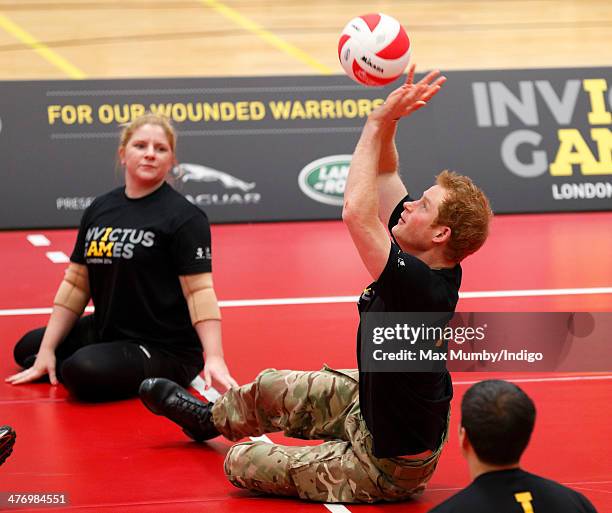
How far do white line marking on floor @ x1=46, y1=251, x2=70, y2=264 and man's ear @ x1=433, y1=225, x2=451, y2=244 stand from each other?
5661 mm

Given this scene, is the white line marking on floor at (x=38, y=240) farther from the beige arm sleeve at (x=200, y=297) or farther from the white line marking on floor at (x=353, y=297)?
the beige arm sleeve at (x=200, y=297)

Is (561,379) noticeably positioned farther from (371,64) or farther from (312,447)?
(371,64)

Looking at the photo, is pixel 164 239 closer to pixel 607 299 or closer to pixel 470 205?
pixel 470 205

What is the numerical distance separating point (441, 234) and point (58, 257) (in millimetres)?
5899

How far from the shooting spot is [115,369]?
17.9ft

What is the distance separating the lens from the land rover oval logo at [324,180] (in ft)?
35.5

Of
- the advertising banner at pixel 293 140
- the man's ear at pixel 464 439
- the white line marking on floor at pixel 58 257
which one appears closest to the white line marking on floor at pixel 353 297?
the white line marking on floor at pixel 58 257

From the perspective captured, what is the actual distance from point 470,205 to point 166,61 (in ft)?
36.8

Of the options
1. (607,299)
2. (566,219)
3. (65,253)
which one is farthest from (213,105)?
(607,299)

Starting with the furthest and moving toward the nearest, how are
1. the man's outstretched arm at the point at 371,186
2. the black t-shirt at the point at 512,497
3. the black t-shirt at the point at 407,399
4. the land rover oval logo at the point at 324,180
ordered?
the land rover oval logo at the point at 324,180 < the black t-shirt at the point at 407,399 < the man's outstretched arm at the point at 371,186 < the black t-shirt at the point at 512,497

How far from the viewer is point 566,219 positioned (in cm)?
1072

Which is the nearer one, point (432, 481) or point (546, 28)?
point (432, 481)

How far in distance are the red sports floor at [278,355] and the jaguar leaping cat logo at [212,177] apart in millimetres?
476

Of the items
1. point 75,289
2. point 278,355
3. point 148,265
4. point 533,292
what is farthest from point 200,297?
point 533,292
